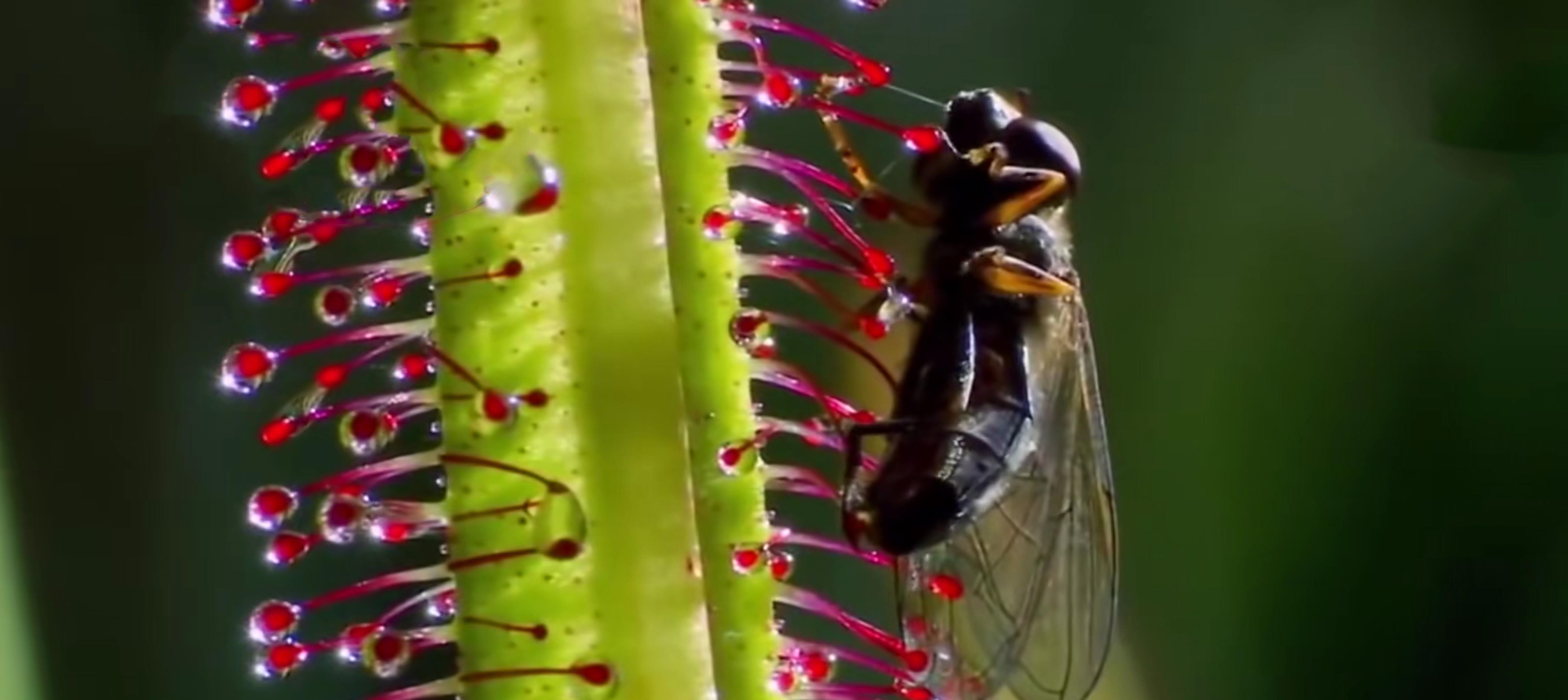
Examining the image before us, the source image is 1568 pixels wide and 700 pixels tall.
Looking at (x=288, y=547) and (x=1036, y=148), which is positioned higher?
(x=1036, y=148)

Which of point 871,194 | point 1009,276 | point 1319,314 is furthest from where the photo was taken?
point 1319,314

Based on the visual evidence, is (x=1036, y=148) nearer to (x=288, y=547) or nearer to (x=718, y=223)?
(x=718, y=223)

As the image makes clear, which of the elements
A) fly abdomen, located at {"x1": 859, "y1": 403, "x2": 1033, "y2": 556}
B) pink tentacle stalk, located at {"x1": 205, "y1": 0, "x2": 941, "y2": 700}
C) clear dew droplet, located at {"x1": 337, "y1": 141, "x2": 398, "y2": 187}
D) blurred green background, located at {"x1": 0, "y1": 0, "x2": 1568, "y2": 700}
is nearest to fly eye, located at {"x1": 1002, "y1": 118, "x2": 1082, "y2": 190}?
fly abdomen, located at {"x1": 859, "y1": 403, "x2": 1033, "y2": 556}

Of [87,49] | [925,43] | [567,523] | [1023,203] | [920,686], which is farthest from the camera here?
[925,43]

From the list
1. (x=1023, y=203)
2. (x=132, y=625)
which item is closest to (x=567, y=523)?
(x=1023, y=203)

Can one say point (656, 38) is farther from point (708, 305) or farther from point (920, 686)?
point (920, 686)

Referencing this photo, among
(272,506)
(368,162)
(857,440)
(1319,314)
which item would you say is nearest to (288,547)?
(272,506)
